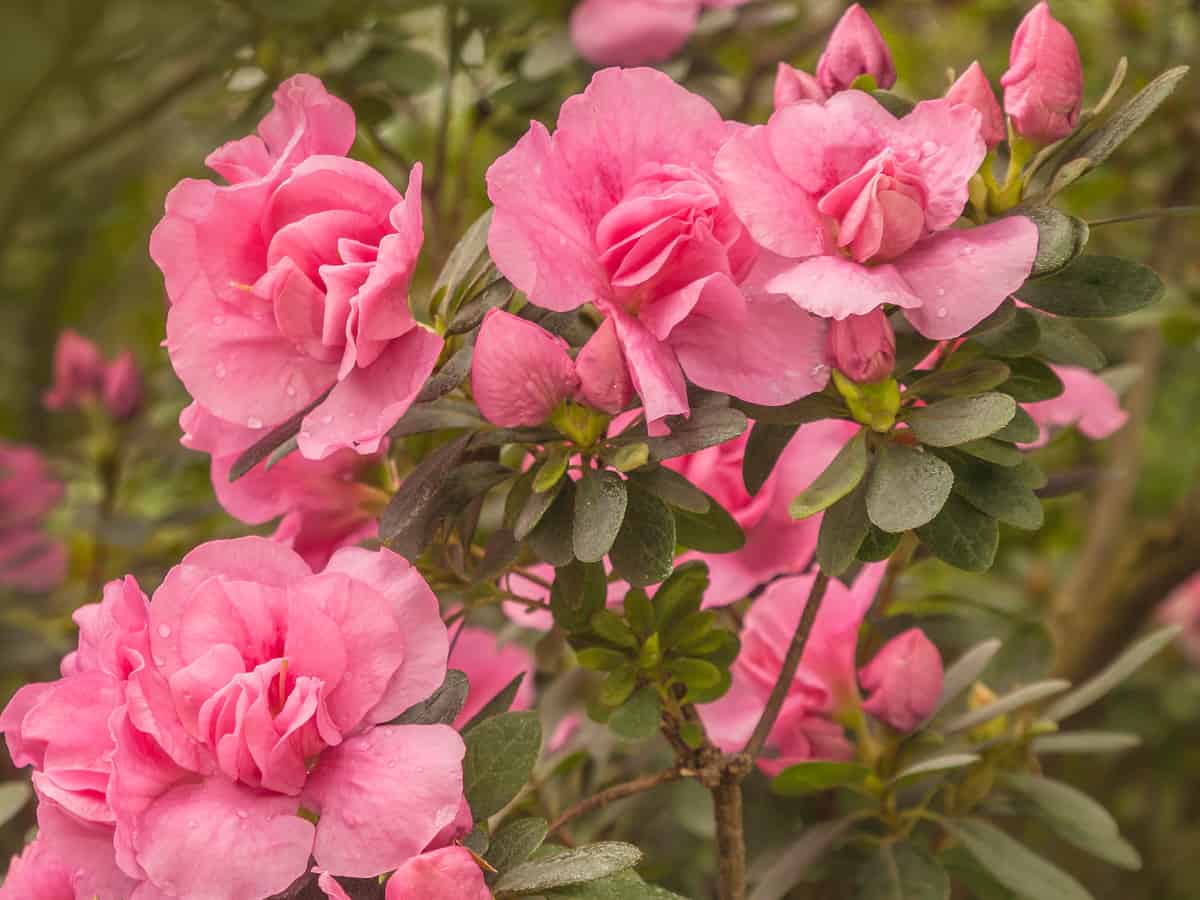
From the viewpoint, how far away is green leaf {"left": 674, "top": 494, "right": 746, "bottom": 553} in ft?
2.68

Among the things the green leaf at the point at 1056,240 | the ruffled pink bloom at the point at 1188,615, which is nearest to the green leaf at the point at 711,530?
the green leaf at the point at 1056,240

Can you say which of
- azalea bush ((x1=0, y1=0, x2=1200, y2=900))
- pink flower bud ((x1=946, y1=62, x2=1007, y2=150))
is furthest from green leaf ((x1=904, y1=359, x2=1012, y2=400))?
pink flower bud ((x1=946, y1=62, x2=1007, y2=150))

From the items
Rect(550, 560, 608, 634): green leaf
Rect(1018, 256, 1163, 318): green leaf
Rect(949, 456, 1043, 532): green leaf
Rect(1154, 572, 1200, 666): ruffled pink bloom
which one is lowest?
Rect(1154, 572, 1200, 666): ruffled pink bloom

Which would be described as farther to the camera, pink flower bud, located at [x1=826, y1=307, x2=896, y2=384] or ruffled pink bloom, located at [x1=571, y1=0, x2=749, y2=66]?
ruffled pink bloom, located at [x1=571, y1=0, x2=749, y2=66]

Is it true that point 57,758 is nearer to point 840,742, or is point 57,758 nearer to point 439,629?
point 439,629

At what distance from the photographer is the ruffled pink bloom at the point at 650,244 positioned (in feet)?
2.25

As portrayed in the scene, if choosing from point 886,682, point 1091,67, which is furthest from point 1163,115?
point 886,682

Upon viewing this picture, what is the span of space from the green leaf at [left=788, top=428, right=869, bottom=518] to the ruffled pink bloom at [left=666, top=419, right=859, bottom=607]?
13 centimetres

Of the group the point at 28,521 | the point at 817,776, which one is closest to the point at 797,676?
the point at 817,776

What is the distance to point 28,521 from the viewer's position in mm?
1773

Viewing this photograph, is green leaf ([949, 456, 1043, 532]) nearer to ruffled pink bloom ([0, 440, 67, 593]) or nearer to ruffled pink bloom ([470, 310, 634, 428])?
ruffled pink bloom ([470, 310, 634, 428])

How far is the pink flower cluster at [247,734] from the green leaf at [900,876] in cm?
39

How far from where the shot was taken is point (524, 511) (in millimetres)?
749

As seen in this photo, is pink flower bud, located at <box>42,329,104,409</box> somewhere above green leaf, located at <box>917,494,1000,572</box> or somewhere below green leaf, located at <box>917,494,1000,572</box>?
below
